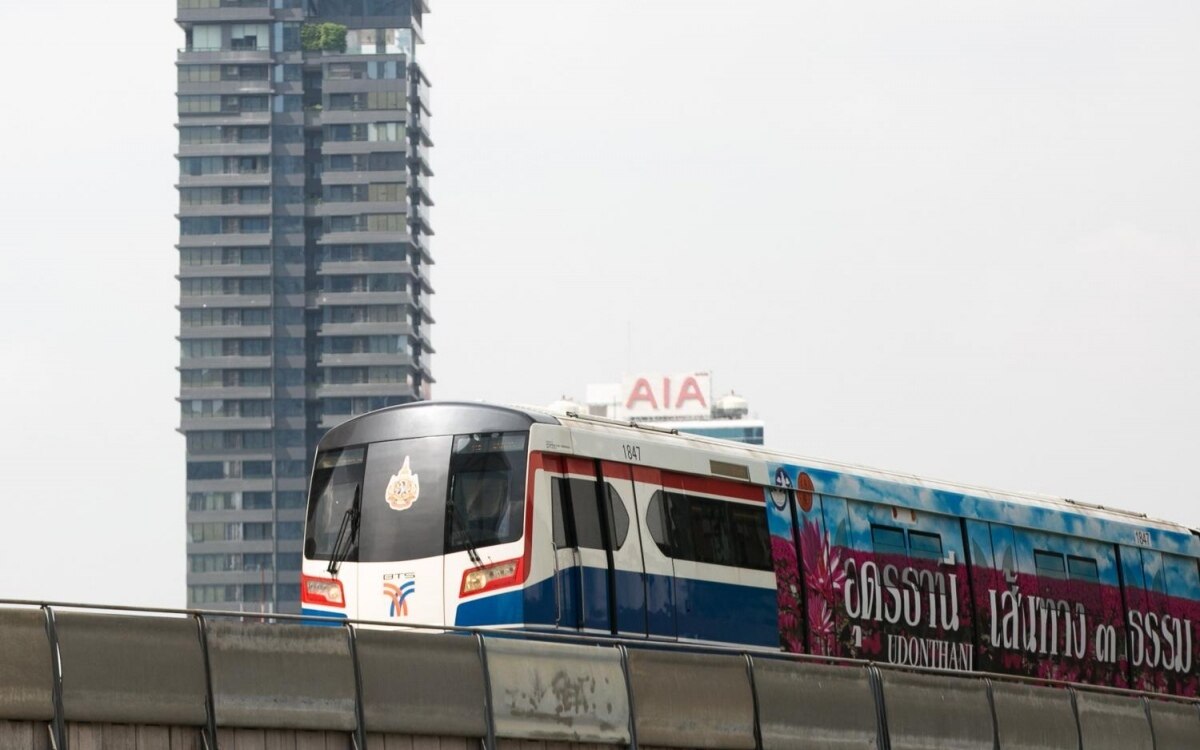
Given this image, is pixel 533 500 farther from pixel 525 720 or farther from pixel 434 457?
pixel 525 720

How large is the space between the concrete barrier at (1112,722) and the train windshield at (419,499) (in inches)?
325

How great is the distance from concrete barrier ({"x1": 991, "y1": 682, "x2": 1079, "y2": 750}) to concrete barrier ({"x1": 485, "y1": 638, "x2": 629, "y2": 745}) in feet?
23.3

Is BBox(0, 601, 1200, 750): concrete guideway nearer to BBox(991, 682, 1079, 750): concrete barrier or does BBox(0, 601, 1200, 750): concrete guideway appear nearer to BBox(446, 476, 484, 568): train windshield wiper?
BBox(991, 682, 1079, 750): concrete barrier

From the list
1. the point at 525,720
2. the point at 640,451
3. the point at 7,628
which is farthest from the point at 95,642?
the point at 640,451

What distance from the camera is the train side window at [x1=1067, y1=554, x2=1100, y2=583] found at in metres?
31.8

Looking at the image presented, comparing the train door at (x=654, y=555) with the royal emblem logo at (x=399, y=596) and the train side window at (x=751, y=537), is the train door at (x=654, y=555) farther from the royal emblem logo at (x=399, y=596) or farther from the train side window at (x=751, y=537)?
the royal emblem logo at (x=399, y=596)

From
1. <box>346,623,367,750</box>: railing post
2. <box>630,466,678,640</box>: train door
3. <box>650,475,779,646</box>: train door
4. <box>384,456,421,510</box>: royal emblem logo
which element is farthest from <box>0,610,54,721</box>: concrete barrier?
<box>650,475,779,646</box>: train door

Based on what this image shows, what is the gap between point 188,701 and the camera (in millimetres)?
15586

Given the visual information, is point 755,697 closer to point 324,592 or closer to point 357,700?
point 357,700

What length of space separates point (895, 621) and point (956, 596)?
1476 mm

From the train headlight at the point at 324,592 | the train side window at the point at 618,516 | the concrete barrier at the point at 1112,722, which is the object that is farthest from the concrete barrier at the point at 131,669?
the concrete barrier at the point at 1112,722

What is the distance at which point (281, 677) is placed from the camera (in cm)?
1631

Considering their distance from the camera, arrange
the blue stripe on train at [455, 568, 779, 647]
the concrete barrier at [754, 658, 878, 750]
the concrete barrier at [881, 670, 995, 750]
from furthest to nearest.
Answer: the concrete barrier at [881, 670, 995, 750] → the blue stripe on train at [455, 568, 779, 647] → the concrete barrier at [754, 658, 878, 750]

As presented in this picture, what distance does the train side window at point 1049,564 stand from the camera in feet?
102
